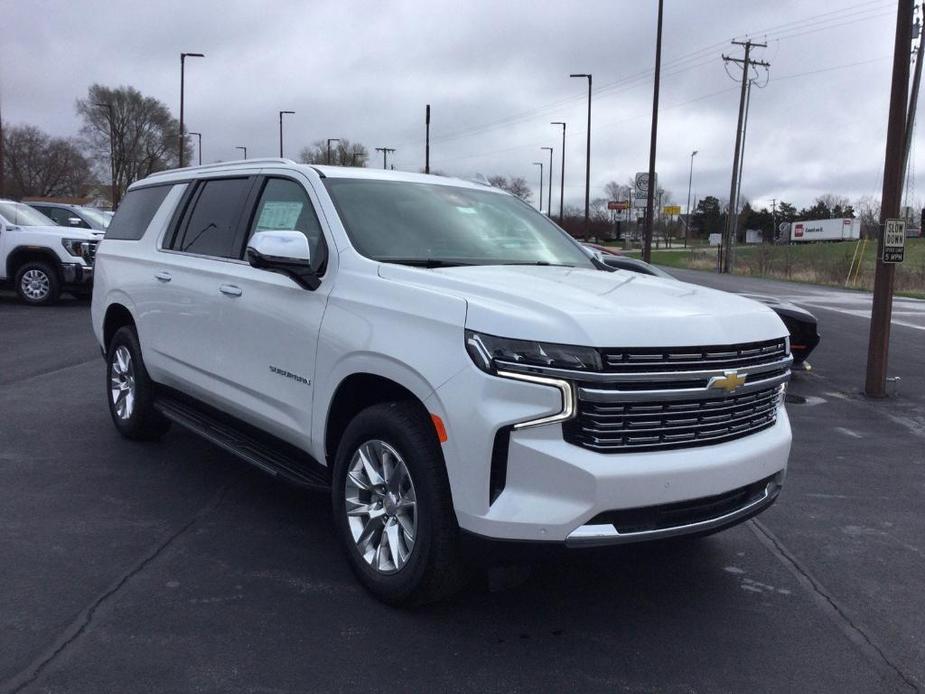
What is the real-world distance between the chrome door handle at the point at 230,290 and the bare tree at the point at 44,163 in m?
88.2

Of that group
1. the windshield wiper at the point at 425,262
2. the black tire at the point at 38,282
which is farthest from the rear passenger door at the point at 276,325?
the black tire at the point at 38,282

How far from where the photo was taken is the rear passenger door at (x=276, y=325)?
412 centimetres

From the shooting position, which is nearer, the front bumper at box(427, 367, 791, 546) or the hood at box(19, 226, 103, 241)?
the front bumper at box(427, 367, 791, 546)

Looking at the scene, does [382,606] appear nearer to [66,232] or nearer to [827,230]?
[66,232]

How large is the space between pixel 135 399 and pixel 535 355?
394cm

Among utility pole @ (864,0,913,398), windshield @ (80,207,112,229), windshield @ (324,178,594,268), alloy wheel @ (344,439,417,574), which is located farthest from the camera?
windshield @ (80,207,112,229)

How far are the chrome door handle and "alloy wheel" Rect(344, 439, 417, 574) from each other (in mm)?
1386

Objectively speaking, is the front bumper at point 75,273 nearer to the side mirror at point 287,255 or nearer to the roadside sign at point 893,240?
the roadside sign at point 893,240

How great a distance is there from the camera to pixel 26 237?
1609cm

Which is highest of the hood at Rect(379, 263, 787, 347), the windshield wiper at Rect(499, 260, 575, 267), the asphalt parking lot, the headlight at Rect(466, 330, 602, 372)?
the windshield wiper at Rect(499, 260, 575, 267)

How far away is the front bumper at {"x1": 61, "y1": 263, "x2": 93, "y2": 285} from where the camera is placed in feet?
53.4

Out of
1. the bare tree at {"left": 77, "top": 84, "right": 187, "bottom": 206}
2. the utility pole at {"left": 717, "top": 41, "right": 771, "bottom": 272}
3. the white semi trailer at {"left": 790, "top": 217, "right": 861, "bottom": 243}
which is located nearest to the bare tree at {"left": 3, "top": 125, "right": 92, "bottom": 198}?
the bare tree at {"left": 77, "top": 84, "right": 187, "bottom": 206}

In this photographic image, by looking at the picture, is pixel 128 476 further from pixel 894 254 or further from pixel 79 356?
pixel 894 254

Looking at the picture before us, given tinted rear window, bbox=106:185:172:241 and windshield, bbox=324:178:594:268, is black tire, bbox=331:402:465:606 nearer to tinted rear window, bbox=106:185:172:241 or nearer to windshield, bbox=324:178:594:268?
windshield, bbox=324:178:594:268
